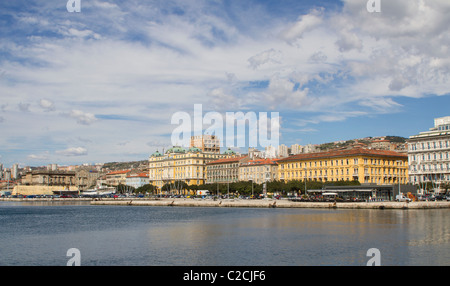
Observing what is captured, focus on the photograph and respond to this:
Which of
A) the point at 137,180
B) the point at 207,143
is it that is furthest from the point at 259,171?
the point at 137,180

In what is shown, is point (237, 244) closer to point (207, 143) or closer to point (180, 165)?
point (180, 165)

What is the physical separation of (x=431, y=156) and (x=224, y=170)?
66998 mm

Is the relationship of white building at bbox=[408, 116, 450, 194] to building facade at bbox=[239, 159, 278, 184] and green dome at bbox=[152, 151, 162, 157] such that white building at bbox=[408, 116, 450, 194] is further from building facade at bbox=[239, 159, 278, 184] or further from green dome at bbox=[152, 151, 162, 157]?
green dome at bbox=[152, 151, 162, 157]

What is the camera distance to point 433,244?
31.5m

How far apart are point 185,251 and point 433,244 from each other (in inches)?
652

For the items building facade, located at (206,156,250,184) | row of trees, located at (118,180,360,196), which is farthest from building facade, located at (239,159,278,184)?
row of trees, located at (118,180,360,196)

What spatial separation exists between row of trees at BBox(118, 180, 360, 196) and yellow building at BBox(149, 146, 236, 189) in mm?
3846

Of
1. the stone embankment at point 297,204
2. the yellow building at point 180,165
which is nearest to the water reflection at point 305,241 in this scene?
the stone embankment at point 297,204

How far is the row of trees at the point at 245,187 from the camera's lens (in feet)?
325

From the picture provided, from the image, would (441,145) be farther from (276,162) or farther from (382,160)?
(276,162)

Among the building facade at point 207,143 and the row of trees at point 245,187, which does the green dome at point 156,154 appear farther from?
the row of trees at point 245,187

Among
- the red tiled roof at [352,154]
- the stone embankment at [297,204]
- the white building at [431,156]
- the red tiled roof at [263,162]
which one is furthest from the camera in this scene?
the red tiled roof at [263,162]

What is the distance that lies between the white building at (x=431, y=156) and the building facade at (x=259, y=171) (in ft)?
121
